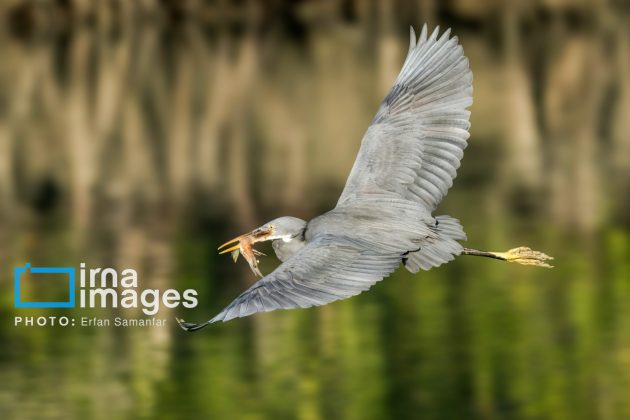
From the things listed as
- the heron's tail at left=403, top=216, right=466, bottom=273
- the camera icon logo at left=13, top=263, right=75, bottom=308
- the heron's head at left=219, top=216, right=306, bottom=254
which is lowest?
the heron's tail at left=403, top=216, right=466, bottom=273

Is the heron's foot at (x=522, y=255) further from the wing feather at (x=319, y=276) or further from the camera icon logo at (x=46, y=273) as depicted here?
the camera icon logo at (x=46, y=273)

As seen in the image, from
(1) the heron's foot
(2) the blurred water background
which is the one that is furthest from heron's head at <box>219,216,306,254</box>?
(2) the blurred water background

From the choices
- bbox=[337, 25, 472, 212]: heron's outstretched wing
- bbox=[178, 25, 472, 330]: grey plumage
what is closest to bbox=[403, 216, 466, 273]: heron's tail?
bbox=[178, 25, 472, 330]: grey plumage

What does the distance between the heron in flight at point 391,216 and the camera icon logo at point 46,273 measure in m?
3.04

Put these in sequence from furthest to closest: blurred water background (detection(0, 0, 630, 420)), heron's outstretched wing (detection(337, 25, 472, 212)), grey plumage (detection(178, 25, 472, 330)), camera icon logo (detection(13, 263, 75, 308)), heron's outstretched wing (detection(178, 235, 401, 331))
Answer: camera icon logo (detection(13, 263, 75, 308)) → blurred water background (detection(0, 0, 630, 420)) → heron's outstretched wing (detection(337, 25, 472, 212)) → grey plumage (detection(178, 25, 472, 330)) → heron's outstretched wing (detection(178, 235, 401, 331))

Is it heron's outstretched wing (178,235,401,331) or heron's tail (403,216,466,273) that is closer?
heron's outstretched wing (178,235,401,331)

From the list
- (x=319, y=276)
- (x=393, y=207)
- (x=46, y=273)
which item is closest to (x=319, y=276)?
(x=319, y=276)

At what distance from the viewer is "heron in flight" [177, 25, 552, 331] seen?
145 inches

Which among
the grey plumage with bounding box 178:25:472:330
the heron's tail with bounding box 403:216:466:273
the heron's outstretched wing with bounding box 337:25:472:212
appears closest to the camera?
the grey plumage with bounding box 178:25:472:330

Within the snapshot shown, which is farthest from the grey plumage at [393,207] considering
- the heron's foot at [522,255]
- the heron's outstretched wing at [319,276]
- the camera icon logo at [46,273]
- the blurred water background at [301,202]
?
the camera icon logo at [46,273]

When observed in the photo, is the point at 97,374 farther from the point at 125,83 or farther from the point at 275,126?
the point at 125,83

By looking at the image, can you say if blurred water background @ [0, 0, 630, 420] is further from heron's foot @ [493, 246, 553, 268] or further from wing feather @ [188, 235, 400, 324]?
wing feather @ [188, 235, 400, 324]

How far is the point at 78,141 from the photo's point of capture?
36.9 feet

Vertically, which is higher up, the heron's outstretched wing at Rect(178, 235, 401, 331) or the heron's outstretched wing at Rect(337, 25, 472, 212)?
the heron's outstretched wing at Rect(337, 25, 472, 212)
